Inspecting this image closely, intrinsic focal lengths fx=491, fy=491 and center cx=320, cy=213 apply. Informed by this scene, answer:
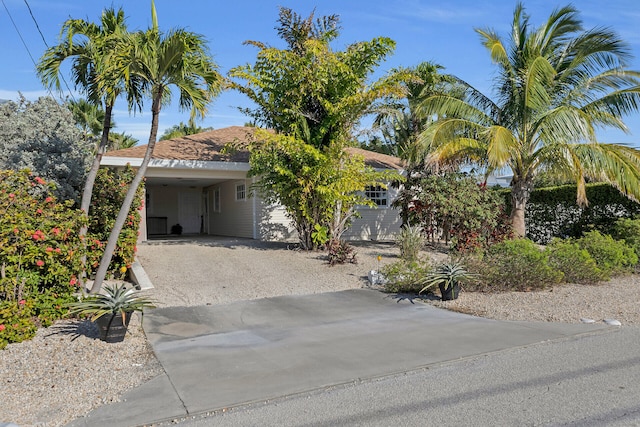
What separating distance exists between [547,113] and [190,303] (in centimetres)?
1059

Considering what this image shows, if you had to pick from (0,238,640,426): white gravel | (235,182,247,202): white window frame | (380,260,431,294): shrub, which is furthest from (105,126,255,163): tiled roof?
(380,260,431,294): shrub

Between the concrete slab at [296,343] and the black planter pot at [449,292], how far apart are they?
495 mm

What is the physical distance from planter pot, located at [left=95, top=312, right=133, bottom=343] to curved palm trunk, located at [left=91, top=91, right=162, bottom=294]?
201 centimetres

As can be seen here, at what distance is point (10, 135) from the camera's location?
11.6 m

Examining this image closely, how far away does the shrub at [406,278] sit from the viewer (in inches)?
374

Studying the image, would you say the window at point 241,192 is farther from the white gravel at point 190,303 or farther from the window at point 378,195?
the window at point 378,195

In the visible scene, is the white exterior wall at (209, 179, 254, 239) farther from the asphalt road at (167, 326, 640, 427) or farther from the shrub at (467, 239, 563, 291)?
the asphalt road at (167, 326, 640, 427)

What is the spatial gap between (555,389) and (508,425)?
1.03 m

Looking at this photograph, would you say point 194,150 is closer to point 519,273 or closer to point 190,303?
point 190,303

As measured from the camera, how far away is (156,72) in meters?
8.34

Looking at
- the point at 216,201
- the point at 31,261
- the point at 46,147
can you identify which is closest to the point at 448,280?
the point at 31,261

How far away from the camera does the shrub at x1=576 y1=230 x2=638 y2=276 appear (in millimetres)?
11180

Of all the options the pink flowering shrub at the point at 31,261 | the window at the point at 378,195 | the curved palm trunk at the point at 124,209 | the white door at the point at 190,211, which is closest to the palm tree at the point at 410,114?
the window at the point at 378,195

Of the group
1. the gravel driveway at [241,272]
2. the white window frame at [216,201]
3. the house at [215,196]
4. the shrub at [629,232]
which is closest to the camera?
the gravel driveway at [241,272]
